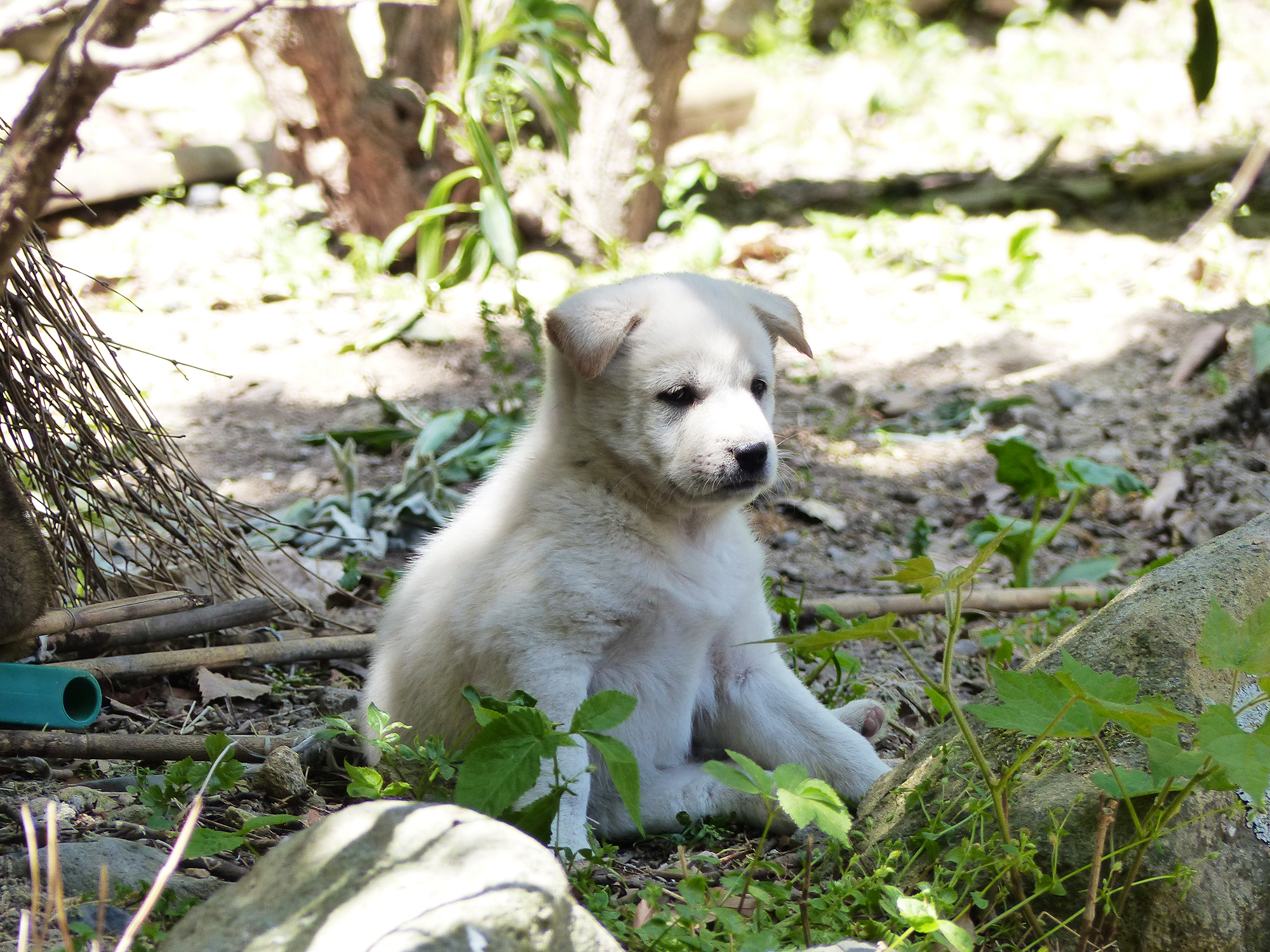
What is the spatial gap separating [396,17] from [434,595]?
5.61m

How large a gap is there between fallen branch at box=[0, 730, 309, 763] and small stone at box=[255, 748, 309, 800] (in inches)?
4.8

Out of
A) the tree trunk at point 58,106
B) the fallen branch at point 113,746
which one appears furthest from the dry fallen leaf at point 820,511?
the tree trunk at point 58,106

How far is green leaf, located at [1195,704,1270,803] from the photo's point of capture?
62.6 inches

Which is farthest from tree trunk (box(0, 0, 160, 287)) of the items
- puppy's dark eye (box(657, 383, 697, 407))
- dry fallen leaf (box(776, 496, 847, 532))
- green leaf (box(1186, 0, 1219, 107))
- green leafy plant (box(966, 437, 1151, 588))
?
dry fallen leaf (box(776, 496, 847, 532))

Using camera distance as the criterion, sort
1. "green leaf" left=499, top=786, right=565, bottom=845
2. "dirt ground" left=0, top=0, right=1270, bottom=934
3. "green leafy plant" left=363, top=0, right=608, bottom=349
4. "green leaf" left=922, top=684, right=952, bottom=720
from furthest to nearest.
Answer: "green leafy plant" left=363, top=0, right=608, bottom=349 < "dirt ground" left=0, top=0, right=1270, bottom=934 < "green leaf" left=922, top=684, right=952, bottom=720 < "green leaf" left=499, top=786, right=565, bottom=845

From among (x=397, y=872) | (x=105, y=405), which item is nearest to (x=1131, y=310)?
(x=105, y=405)

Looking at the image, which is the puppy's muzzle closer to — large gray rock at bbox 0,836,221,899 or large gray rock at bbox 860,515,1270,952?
large gray rock at bbox 860,515,1270,952

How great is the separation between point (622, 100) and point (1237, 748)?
6741 millimetres

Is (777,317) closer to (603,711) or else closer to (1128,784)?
(603,711)

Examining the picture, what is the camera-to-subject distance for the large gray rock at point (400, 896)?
147 cm

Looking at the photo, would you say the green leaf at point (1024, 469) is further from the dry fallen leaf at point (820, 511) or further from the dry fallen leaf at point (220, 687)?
the dry fallen leaf at point (220, 687)

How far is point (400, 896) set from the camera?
4.98 feet

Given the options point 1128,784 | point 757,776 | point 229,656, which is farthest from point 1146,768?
point 229,656

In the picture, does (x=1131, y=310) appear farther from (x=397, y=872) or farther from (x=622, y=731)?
(x=397, y=872)
